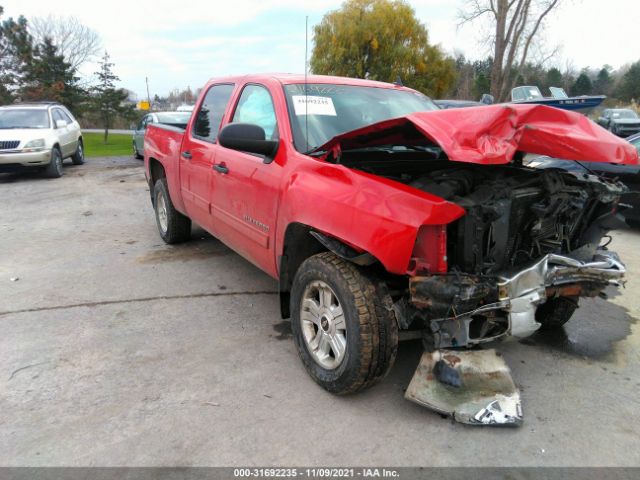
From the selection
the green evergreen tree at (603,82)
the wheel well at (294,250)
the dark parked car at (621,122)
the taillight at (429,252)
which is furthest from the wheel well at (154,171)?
the green evergreen tree at (603,82)

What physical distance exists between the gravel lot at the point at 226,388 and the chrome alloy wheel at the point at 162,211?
0.97 metres

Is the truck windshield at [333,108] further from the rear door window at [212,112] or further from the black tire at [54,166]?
the black tire at [54,166]

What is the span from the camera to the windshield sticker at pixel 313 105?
359cm

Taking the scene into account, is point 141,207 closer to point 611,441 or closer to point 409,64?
point 611,441

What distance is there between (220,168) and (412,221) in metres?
2.19

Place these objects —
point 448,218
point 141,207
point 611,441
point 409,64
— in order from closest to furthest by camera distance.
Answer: point 448,218
point 611,441
point 141,207
point 409,64

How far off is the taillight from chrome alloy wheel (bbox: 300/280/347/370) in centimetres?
58

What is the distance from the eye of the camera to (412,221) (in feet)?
7.95

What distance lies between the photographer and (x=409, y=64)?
3381cm

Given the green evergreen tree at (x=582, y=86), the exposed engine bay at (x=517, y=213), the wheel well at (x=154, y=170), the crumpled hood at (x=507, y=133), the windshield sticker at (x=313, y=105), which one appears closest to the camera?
the crumpled hood at (x=507, y=133)

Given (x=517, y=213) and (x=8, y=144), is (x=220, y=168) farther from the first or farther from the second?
(x=8, y=144)

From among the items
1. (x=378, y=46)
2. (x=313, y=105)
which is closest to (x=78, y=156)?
(x=313, y=105)

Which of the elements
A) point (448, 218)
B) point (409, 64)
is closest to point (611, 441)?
point (448, 218)

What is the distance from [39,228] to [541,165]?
6.79 meters
